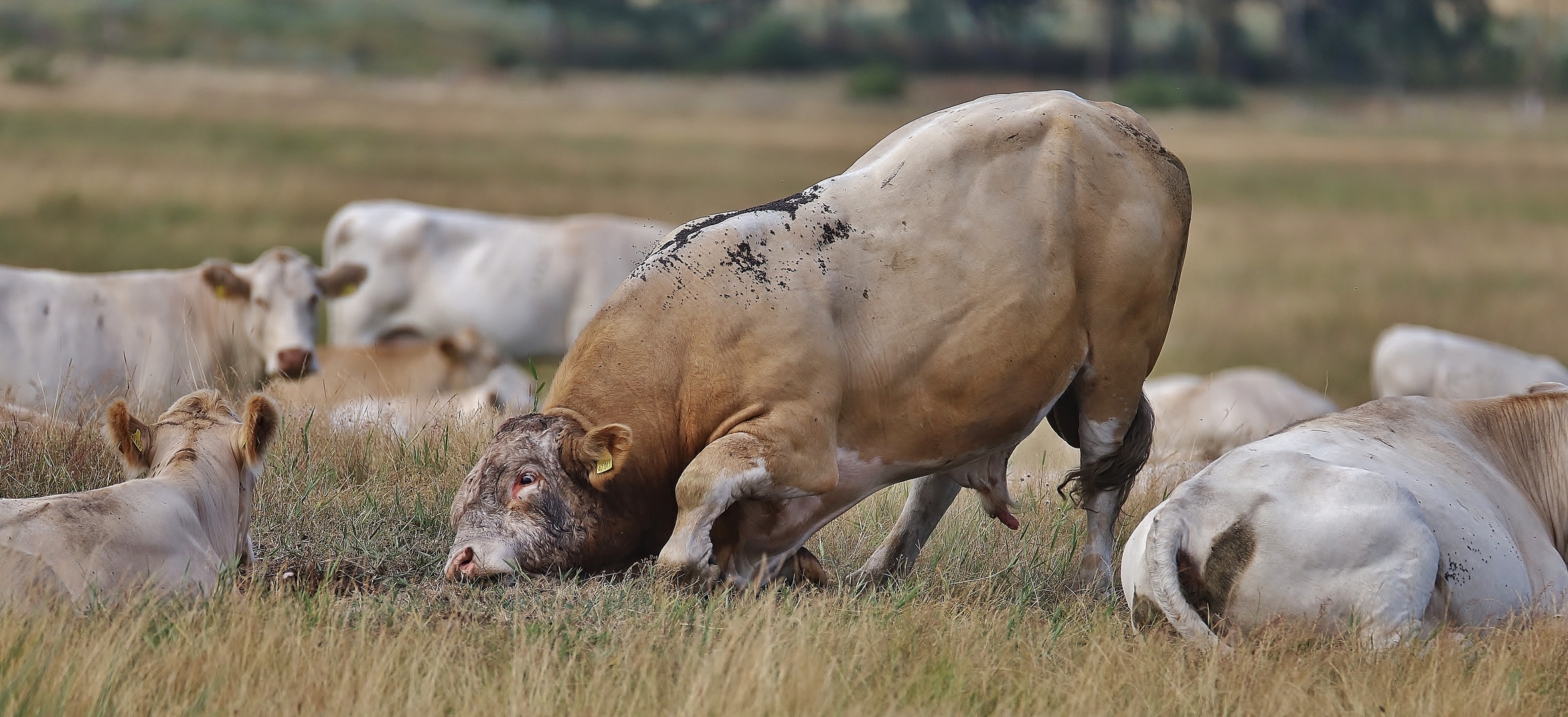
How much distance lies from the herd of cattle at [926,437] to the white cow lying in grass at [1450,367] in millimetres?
9996

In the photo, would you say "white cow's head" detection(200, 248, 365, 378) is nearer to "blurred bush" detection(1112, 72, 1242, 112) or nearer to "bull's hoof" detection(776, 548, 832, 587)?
"bull's hoof" detection(776, 548, 832, 587)

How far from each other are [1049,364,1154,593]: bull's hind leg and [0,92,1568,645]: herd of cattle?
12 millimetres

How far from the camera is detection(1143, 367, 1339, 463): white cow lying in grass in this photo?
12.8 metres

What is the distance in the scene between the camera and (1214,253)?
25.9 meters

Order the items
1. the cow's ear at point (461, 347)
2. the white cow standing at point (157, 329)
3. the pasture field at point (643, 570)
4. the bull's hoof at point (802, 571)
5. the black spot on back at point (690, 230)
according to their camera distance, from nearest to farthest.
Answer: the pasture field at point (643, 570), the black spot on back at point (690, 230), the bull's hoof at point (802, 571), the white cow standing at point (157, 329), the cow's ear at point (461, 347)

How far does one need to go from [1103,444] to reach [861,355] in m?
1.23

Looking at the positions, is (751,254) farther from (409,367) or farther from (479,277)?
(479,277)

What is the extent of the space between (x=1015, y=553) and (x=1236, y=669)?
6.06 ft

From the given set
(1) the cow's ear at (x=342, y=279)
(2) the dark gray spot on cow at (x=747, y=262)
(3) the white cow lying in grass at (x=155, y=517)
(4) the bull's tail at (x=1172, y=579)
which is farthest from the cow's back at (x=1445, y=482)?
(1) the cow's ear at (x=342, y=279)

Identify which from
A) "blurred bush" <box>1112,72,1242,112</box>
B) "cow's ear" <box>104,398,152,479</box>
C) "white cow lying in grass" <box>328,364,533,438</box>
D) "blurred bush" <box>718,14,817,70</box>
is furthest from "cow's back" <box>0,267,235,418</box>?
"blurred bush" <box>718,14,817,70</box>

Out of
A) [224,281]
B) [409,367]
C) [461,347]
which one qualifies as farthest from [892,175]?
[461,347]

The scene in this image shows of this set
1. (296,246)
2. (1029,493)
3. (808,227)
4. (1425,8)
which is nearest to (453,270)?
(296,246)

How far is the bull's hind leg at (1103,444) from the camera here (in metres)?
5.84

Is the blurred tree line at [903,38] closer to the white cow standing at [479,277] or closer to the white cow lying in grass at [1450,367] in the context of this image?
the white cow standing at [479,277]
